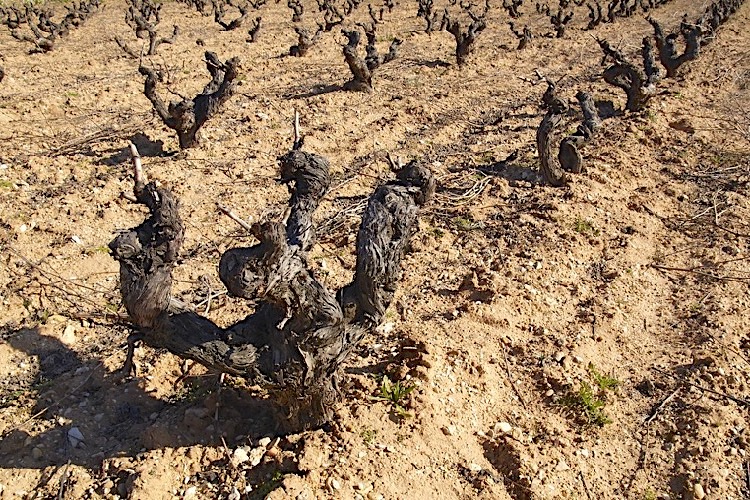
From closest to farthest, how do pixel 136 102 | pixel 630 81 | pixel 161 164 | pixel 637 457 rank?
pixel 637 457 < pixel 161 164 < pixel 630 81 < pixel 136 102

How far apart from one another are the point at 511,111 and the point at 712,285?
18.2 ft

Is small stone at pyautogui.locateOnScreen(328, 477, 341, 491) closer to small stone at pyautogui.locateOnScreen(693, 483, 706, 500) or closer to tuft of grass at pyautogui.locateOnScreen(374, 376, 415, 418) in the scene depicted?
tuft of grass at pyautogui.locateOnScreen(374, 376, 415, 418)

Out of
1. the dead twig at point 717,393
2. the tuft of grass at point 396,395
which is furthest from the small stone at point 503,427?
the dead twig at point 717,393

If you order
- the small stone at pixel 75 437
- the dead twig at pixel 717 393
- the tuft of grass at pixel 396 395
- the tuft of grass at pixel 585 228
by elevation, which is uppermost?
the tuft of grass at pixel 396 395

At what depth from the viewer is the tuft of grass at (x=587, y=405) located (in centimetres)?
459

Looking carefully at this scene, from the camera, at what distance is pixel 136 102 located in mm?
10891

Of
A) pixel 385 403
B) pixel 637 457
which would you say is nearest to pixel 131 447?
pixel 385 403

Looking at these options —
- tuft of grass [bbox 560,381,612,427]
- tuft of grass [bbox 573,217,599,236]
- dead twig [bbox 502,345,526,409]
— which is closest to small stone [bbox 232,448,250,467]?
dead twig [bbox 502,345,526,409]

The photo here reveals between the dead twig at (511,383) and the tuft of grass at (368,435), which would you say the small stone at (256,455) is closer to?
the tuft of grass at (368,435)

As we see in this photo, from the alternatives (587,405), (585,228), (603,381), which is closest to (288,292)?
(587,405)

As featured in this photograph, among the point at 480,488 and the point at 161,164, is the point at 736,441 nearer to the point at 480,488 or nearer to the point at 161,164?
the point at 480,488

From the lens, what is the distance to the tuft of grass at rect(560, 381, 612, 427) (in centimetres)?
459

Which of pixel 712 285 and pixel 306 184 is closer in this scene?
pixel 306 184

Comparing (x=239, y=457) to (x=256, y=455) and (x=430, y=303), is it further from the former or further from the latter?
(x=430, y=303)
